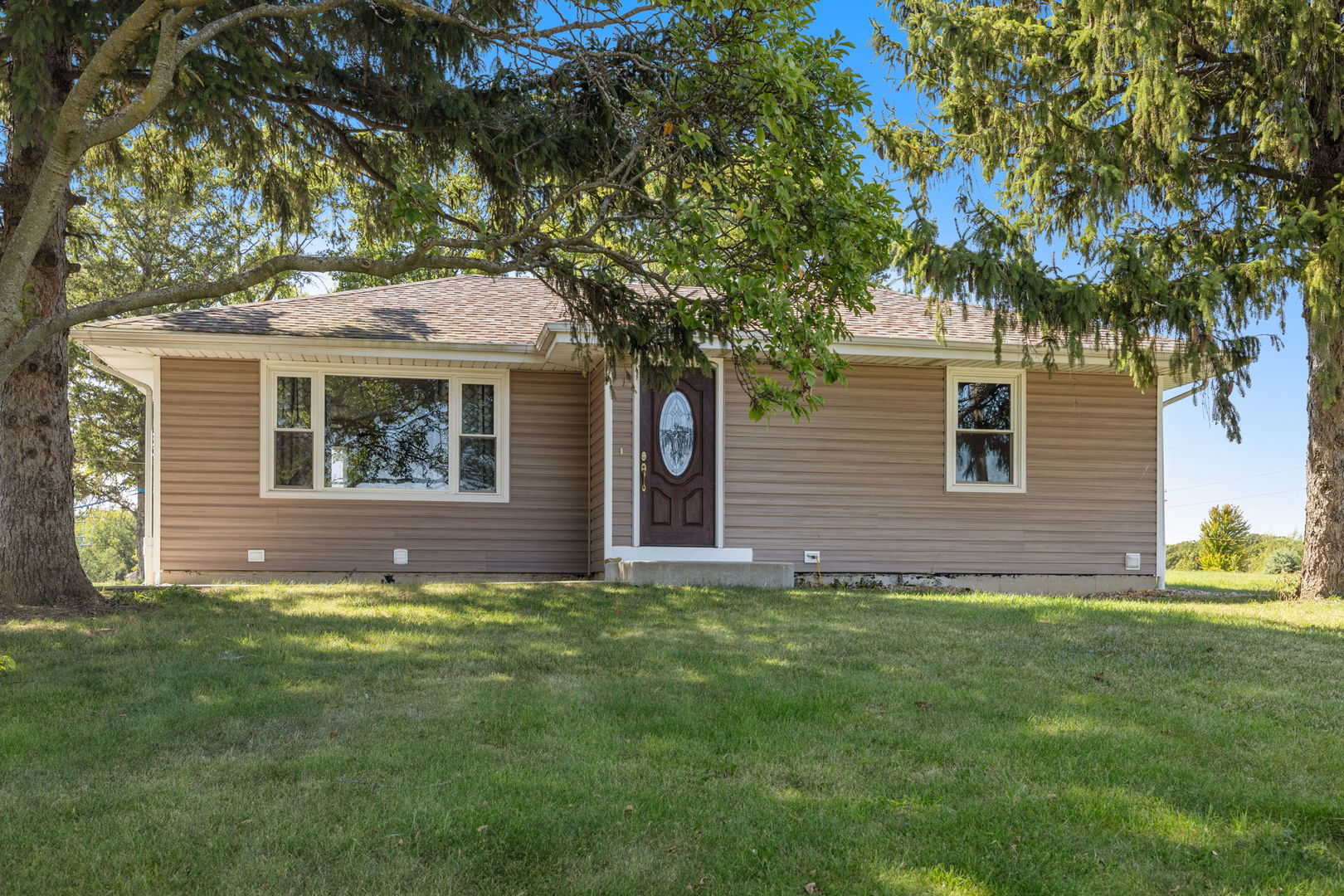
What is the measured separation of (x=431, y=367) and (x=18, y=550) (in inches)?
187

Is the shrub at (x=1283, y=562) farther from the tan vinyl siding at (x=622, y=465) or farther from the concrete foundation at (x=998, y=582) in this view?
the tan vinyl siding at (x=622, y=465)

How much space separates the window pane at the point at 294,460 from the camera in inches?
468

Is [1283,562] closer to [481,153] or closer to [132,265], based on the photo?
[481,153]

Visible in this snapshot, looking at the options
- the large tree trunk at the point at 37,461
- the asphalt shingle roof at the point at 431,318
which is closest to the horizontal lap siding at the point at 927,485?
the asphalt shingle roof at the point at 431,318

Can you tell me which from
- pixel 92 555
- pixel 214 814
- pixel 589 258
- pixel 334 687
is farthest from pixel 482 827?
pixel 92 555

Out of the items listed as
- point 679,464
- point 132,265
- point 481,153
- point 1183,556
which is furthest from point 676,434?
point 1183,556

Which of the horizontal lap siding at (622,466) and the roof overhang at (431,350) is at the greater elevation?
the roof overhang at (431,350)

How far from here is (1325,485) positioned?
34.6ft

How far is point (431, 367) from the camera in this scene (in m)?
12.1

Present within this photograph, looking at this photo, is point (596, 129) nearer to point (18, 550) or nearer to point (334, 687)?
point (334, 687)

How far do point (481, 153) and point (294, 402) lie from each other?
14.9 feet

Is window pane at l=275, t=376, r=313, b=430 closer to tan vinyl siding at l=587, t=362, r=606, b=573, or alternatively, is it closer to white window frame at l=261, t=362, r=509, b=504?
white window frame at l=261, t=362, r=509, b=504

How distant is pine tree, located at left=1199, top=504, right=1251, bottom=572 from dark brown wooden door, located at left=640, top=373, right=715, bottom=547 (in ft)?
44.3

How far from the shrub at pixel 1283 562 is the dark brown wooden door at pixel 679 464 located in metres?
12.6
